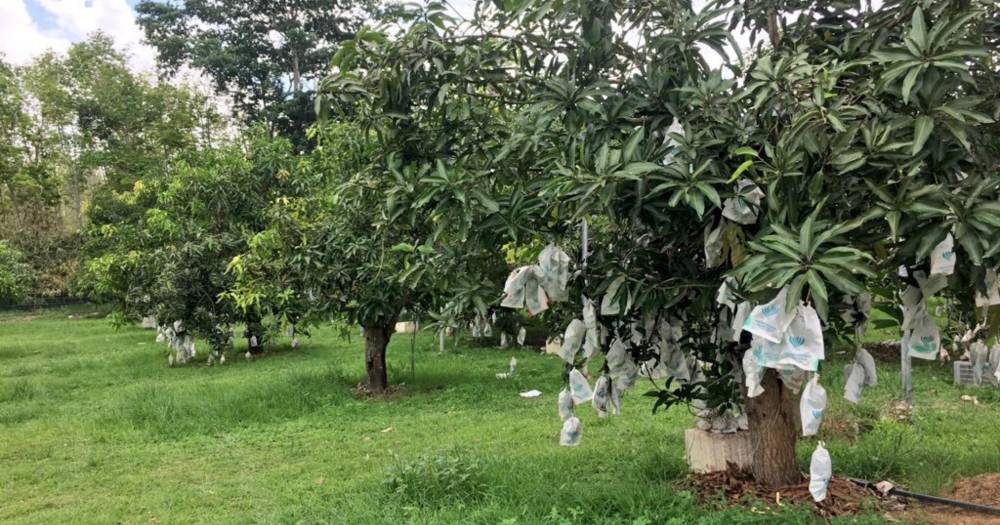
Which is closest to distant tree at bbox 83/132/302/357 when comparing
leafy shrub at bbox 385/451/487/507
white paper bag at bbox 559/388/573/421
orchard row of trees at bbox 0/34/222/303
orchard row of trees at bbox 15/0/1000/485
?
leafy shrub at bbox 385/451/487/507

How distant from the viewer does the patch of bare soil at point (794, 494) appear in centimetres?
313

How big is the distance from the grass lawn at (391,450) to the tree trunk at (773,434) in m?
0.30

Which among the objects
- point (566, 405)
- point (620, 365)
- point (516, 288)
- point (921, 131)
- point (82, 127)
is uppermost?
point (82, 127)

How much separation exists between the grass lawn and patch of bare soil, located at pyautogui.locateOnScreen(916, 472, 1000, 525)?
4.2 inches

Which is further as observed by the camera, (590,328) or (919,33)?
(590,328)

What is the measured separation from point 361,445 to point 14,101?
17.7m

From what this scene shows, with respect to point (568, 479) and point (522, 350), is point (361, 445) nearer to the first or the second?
point (568, 479)

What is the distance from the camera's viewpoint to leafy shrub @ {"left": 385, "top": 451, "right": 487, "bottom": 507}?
3.62 metres

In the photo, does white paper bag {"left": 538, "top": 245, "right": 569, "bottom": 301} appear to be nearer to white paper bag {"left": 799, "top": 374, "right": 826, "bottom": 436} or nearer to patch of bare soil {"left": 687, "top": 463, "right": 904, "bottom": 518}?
white paper bag {"left": 799, "top": 374, "right": 826, "bottom": 436}

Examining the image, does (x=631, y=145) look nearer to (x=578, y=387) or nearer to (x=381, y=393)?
(x=578, y=387)

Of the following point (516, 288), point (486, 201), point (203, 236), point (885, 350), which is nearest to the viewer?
point (486, 201)

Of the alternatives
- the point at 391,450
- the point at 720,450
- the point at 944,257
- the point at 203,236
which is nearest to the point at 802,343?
the point at 944,257

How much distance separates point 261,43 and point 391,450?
2317 cm

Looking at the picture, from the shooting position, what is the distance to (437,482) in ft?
12.1
